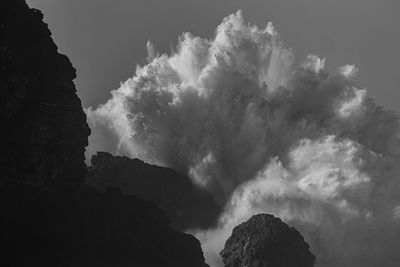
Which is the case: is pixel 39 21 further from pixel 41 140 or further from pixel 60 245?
pixel 60 245

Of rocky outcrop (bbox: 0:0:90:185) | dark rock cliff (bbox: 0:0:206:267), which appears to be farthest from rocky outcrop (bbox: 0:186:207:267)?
rocky outcrop (bbox: 0:0:90:185)

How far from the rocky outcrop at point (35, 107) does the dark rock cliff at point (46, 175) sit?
182 millimetres

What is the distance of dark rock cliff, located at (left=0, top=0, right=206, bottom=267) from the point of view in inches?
5408

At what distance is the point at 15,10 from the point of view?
146250mm

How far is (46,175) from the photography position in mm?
145125

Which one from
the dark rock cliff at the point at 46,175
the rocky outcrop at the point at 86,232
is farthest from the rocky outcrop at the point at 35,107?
the rocky outcrop at the point at 86,232

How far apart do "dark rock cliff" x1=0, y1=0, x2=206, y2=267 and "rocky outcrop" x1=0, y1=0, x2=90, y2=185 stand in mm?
182

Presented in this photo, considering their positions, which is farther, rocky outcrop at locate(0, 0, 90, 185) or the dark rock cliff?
rocky outcrop at locate(0, 0, 90, 185)

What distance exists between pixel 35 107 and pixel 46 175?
43.8ft

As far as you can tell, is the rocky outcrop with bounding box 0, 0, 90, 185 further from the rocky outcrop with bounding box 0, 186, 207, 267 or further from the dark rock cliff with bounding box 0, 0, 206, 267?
the rocky outcrop with bounding box 0, 186, 207, 267

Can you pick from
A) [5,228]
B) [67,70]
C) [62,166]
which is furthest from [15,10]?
[5,228]

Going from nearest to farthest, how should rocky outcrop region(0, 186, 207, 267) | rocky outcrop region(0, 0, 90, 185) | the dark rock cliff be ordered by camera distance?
the dark rock cliff
rocky outcrop region(0, 0, 90, 185)
rocky outcrop region(0, 186, 207, 267)

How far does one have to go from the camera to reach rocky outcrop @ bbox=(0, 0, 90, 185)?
13750cm

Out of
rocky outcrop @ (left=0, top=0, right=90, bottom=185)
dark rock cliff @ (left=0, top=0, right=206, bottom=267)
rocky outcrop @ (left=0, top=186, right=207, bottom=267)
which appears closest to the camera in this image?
dark rock cliff @ (left=0, top=0, right=206, bottom=267)
